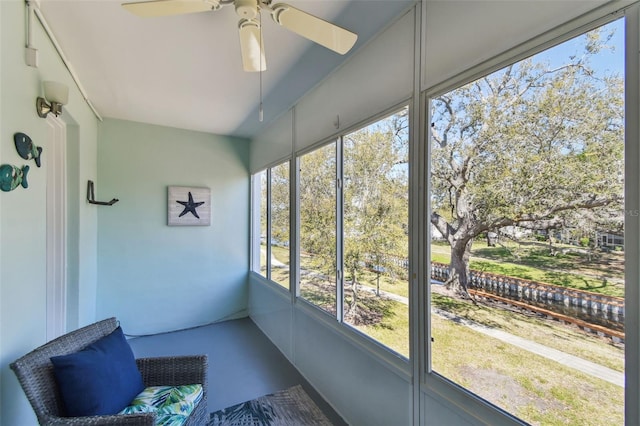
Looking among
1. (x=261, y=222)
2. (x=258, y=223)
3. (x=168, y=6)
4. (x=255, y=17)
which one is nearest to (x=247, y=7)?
(x=255, y=17)

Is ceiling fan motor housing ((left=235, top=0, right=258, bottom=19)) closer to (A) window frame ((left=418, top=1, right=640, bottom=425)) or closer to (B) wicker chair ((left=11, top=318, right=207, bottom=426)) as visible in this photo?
(A) window frame ((left=418, top=1, right=640, bottom=425))

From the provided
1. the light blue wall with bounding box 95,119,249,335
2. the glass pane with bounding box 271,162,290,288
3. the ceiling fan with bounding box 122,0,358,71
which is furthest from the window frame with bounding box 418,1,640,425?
the light blue wall with bounding box 95,119,249,335

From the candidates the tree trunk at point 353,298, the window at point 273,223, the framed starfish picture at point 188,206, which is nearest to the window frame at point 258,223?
the window at point 273,223

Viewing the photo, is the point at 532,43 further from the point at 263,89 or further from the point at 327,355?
the point at 327,355

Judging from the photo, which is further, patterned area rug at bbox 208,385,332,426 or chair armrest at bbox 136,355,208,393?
patterned area rug at bbox 208,385,332,426

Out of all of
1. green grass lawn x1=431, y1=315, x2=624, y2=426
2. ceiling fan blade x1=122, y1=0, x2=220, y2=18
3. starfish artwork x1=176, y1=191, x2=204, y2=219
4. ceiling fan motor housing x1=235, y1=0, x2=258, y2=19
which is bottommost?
green grass lawn x1=431, y1=315, x2=624, y2=426

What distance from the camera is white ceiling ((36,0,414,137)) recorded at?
1.59m

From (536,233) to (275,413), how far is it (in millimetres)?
2145

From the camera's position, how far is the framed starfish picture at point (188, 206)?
12.0ft

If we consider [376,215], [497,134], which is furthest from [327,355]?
[497,134]

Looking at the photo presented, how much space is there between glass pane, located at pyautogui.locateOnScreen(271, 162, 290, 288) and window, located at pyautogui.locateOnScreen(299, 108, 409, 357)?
428mm

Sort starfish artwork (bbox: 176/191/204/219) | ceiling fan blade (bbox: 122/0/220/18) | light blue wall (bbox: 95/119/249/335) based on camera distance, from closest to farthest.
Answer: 1. ceiling fan blade (bbox: 122/0/220/18)
2. light blue wall (bbox: 95/119/249/335)
3. starfish artwork (bbox: 176/191/204/219)

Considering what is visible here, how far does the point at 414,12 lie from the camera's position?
1461 millimetres

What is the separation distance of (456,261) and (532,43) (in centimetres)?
93
